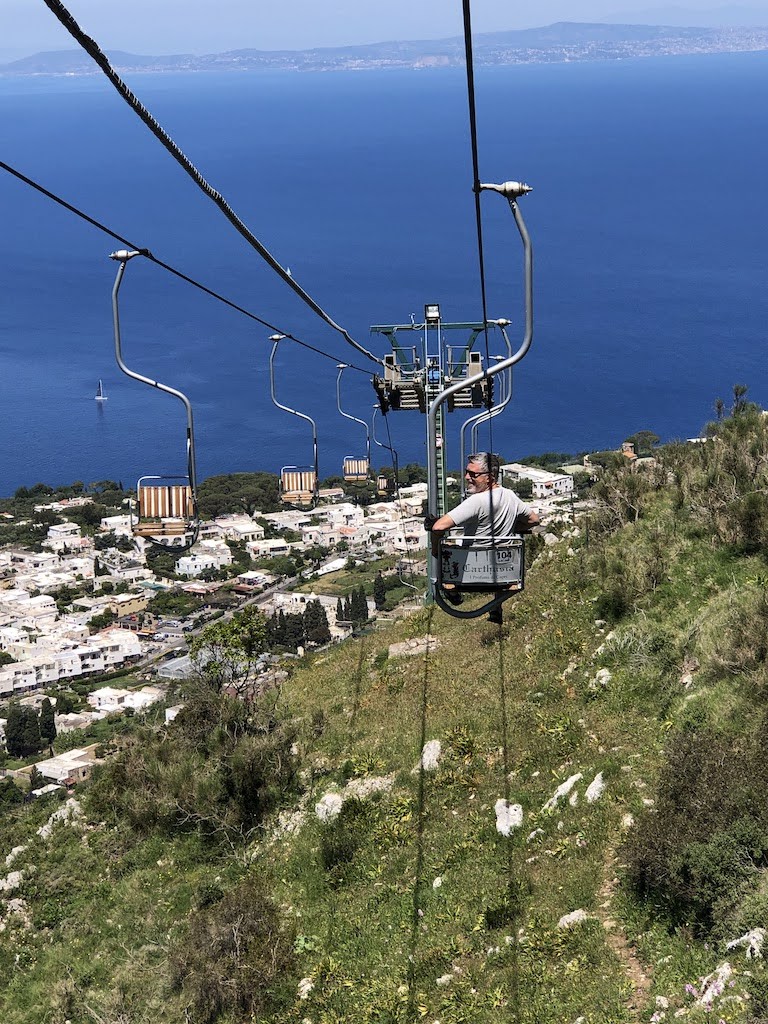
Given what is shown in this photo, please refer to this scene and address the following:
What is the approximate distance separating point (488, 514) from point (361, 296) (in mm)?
91282

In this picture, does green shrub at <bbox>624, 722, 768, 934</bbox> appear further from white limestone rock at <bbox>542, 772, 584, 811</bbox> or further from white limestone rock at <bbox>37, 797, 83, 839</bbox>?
white limestone rock at <bbox>37, 797, 83, 839</bbox>

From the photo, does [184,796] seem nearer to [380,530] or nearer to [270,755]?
[270,755]

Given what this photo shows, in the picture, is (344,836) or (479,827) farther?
(344,836)

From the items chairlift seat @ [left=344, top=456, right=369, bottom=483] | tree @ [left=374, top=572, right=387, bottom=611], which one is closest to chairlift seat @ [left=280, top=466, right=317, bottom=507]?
chairlift seat @ [left=344, top=456, right=369, bottom=483]

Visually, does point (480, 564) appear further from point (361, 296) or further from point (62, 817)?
point (361, 296)

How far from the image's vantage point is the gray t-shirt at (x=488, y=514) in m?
6.54

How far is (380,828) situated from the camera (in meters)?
9.51

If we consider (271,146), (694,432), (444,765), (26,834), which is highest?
(271,146)

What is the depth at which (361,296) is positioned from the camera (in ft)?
315

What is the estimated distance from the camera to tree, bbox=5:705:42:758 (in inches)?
1428

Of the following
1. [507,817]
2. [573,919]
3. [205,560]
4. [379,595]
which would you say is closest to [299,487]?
[507,817]

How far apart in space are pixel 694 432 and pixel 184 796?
62242mm

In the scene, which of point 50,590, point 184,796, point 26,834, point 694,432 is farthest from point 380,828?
point 694,432

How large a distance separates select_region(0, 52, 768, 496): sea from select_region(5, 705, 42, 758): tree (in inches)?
614
